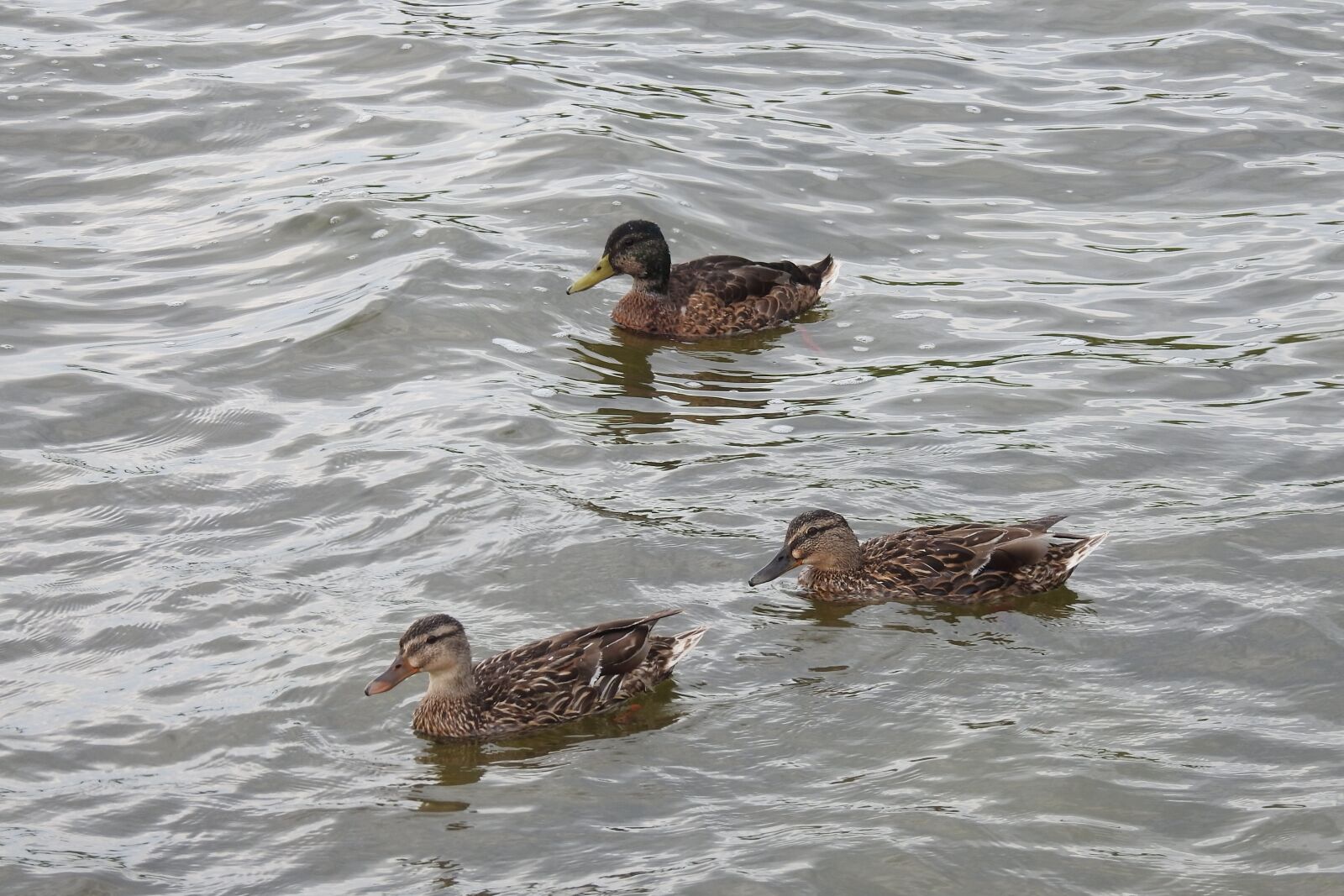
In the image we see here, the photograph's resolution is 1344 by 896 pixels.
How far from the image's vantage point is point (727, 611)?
34.2 feet

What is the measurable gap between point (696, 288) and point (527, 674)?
268 inches

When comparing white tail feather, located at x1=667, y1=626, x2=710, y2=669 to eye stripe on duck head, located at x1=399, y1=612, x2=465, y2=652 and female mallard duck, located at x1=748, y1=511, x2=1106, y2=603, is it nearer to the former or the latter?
female mallard duck, located at x1=748, y1=511, x2=1106, y2=603

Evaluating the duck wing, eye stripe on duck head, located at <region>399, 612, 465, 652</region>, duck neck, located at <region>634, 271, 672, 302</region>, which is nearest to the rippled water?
the duck wing

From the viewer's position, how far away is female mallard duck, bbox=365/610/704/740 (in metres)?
9.21

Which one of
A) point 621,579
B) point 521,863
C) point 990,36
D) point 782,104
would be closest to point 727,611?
point 621,579

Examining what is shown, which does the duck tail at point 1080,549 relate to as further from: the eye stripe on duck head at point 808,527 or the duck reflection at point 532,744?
the duck reflection at point 532,744

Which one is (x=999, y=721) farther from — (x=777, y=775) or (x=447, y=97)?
(x=447, y=97)

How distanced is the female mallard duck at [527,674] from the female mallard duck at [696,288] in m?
6.30

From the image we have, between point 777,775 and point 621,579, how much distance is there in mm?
2397

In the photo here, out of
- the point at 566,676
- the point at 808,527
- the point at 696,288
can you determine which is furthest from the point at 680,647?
the point at 696,288

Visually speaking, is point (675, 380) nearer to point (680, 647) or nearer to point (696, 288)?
point (696, 288)

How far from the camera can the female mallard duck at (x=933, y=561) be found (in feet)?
34.1

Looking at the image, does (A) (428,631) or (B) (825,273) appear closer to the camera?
(A) (428,631)

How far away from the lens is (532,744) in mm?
9328
